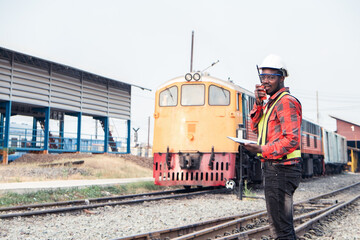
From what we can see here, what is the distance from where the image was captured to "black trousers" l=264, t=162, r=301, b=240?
9.86 ft

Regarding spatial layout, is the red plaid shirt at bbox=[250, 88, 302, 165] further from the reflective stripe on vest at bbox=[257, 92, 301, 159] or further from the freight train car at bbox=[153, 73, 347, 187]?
the freight train car at bbox=[153, 73, 347, 187]

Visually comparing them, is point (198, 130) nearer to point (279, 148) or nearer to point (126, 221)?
point (126, 221)

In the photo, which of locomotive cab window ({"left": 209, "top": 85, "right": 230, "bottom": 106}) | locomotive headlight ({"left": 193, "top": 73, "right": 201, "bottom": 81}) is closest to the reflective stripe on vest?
locomotive cab window ({"left": 209, "top": 85, "right": 230, "bottom": 106})

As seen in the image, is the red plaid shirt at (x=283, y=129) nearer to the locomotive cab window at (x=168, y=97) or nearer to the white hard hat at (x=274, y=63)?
the white hard hat at (x=274, y=63)

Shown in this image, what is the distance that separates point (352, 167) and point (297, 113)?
46.4m

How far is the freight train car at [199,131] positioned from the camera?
1117 cm

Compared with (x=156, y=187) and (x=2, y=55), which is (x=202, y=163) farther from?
(x=2, y=55)

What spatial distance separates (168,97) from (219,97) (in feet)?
5.39

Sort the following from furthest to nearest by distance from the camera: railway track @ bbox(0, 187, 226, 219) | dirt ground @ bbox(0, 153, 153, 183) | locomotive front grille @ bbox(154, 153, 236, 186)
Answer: dirt ground @ bbox(0, 153, 153, 183), locomotive front grille @ bbox(154, 153, 236, 186), railway track @ bbox(0, 187, 226, 219)

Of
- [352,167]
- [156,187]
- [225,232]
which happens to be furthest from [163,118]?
[352,167]

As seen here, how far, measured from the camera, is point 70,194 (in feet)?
35.6

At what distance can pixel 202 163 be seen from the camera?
11.2 m

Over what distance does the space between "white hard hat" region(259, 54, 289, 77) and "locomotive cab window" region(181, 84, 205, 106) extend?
8.71 m

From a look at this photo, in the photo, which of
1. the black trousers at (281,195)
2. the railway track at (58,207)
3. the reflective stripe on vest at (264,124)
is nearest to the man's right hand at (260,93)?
the reflective stripe on vest at (264,124)
